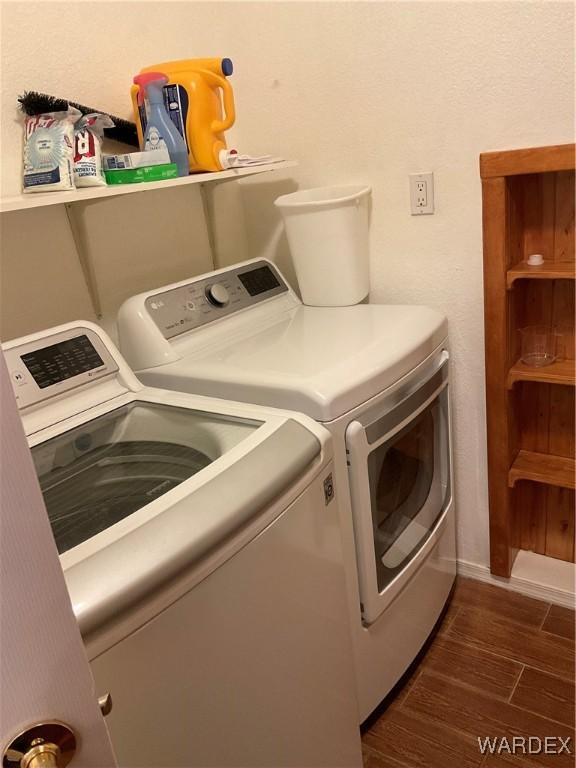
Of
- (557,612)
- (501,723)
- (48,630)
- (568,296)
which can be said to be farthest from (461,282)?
(48,630)

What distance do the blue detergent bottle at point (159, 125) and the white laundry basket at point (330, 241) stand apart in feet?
1.15

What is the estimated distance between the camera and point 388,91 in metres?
1.74

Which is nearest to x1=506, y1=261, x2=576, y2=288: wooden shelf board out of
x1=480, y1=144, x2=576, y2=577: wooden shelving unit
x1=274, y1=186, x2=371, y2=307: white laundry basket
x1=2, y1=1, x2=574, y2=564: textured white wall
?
x1=480, y1=144, x2=576, y2=577: wooden shelving unit

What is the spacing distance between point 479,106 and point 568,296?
0.59 metres

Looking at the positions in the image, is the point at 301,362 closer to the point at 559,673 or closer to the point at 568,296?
the point at 568,296

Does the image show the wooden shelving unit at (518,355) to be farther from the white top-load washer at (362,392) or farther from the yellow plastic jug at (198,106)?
the yellow plastic jug at (198,106)

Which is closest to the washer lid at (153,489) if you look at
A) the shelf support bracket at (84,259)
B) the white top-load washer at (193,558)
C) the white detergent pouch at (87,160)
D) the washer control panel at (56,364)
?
the white top-load washer at (193,558)

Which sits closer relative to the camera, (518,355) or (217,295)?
(217,295)

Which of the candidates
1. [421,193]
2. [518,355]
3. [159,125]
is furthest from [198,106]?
[518,355]

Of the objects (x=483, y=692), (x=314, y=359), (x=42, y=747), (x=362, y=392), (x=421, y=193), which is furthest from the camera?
(x=421, y=193)

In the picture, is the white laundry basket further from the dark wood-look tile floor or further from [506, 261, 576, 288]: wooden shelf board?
the dark wood-look tile floor

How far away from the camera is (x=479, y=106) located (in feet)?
5.30

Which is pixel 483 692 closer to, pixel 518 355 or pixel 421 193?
pixel 518 355

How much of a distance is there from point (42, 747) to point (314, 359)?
1.04 m
